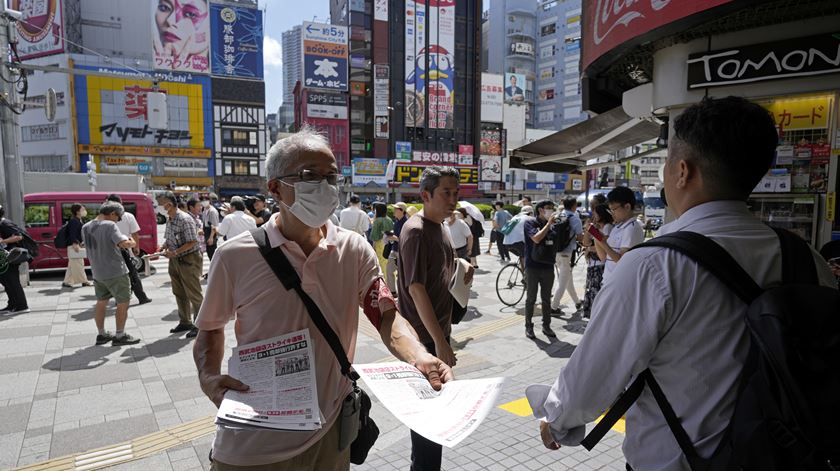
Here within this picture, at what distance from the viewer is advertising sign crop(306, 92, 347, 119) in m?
57.2

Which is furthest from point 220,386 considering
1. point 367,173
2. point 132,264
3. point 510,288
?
point 367,173

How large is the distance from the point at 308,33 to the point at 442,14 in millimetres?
17041

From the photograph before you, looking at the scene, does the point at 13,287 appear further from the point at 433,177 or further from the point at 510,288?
the point at 510,288

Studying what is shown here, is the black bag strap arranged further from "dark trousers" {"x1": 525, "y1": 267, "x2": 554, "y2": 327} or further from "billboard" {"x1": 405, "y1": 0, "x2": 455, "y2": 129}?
"billboard" {"x1": 405, "y1": 0, "x2": 455, "y2": 129}

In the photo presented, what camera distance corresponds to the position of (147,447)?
3.57 meters

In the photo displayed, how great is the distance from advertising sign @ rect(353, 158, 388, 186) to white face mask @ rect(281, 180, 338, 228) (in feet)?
177

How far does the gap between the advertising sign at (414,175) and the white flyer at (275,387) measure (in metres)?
53.7

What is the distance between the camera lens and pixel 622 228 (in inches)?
209

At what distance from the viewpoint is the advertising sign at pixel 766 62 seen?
378 cm

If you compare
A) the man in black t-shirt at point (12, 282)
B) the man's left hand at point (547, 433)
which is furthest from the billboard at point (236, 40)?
the man's left hand at point (547, 433)

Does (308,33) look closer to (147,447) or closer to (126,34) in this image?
(126,34)

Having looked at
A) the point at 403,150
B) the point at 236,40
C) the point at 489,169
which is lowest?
the point at 489,169

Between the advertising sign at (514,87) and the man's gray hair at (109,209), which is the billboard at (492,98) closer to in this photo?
the advertising sign at (514,87)

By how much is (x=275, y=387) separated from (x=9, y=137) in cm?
1289
